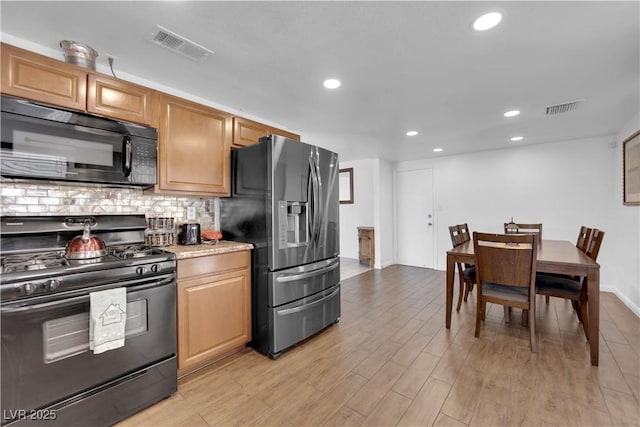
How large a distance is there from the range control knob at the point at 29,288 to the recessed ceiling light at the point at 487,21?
2750mm

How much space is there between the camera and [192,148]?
2.32m

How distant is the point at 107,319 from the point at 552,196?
579 cm

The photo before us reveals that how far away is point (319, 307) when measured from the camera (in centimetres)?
261

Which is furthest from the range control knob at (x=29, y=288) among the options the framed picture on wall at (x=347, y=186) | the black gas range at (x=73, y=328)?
the framed picture on wall at (x=347, y=186)

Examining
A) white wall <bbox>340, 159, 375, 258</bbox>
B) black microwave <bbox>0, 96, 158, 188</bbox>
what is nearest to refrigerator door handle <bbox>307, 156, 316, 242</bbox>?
black microwave <bbox>0, 96, 158, 188</bbox>

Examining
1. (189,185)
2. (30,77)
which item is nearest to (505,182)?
(189,185)

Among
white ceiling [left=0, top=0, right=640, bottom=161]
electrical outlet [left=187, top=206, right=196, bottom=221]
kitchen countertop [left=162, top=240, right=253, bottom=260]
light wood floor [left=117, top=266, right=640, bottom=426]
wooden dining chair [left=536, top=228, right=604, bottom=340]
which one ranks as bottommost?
light wood floor [left=117, top=266, right=640, bottom=426]

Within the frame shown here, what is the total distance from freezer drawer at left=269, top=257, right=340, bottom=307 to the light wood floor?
0.48 metres

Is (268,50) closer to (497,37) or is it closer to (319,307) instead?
(497,37)

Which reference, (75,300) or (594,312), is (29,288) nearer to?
(75,300)

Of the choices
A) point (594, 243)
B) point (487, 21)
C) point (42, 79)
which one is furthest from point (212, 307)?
point (594, 243)

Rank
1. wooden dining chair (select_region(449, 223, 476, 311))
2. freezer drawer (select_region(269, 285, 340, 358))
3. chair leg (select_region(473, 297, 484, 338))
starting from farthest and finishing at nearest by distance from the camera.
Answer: wooden dining chair (select_region(449, 223, 476, 311)) < chair leg (select_region(473, 297, 484, 338)) < freezer drawer (select_region(269, 285, 340, 358))

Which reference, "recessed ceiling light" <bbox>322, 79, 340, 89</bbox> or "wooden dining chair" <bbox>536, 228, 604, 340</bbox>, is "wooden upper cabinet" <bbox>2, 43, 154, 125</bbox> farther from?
"wooden dining chair" <bbox>536, 228, 604, 340</bbox>

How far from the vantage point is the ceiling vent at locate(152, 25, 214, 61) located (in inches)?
66.9
